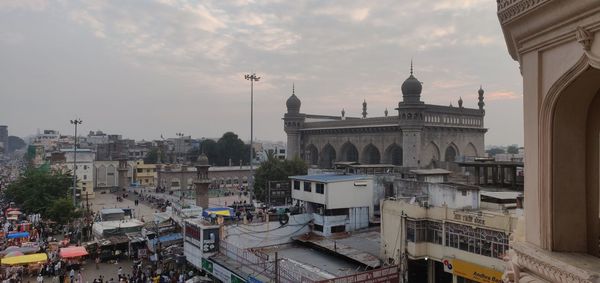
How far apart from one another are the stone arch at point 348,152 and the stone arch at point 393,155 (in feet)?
19.4

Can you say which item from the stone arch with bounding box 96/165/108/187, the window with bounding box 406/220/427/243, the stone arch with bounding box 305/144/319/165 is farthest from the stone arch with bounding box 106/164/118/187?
the window with bounding box 406/220/427/243

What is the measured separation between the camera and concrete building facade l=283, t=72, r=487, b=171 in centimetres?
4762

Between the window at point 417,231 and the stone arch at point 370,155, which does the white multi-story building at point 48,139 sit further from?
the window at point 417,231

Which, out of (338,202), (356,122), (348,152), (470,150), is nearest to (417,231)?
(338,202)

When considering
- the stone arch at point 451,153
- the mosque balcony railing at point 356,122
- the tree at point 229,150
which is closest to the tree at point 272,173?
the mosque balcony railing at point 356,122

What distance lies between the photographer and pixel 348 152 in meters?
58.2

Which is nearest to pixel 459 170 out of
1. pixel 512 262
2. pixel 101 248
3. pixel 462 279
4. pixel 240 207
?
pixel 240 207

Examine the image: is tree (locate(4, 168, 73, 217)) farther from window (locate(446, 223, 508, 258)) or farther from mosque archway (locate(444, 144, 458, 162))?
mosque archway (locate(444, 144, 458, 162))

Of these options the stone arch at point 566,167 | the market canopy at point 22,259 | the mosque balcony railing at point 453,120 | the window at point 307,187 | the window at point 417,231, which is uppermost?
the mosque balcony railing at point 453,120

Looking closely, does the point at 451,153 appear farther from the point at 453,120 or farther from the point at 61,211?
the point at 61,211

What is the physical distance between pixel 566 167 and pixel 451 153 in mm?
49515

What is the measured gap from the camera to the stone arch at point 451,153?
166 ft

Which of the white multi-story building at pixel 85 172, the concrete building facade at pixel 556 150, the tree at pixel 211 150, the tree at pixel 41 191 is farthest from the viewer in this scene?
the tree at pixel 211 150

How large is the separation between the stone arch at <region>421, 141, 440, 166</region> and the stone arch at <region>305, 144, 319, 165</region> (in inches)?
668
